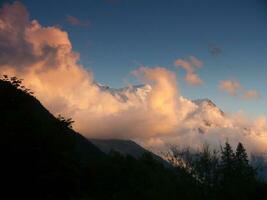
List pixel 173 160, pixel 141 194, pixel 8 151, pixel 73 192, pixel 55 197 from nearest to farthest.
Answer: pixel 8 151 → pixel 55 197 → pixel 73 192 → pixel 141 194 → pixel 173 160

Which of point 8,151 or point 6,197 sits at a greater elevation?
point 8,151

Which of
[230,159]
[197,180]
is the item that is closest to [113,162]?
[197,180]

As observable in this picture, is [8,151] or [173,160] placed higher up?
[173,160]

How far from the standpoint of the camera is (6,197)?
1876 inches

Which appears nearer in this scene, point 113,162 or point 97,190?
point 97,190

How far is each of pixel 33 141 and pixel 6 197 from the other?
5590mm

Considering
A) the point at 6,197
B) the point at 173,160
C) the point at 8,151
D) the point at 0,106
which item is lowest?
the point at 6,197

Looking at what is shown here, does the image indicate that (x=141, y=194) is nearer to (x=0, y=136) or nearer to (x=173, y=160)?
(x=173, y=160)

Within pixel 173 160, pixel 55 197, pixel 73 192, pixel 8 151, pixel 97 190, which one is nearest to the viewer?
pixel 8 151

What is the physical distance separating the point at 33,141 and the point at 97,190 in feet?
212

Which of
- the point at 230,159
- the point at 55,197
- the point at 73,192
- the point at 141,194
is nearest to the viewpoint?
the point at 55,197

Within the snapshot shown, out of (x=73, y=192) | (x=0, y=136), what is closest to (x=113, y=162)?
(x=73, y=192)

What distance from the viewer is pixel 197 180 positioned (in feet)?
374

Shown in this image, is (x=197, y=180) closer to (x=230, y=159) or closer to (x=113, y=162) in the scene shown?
(x=113, y=162)
